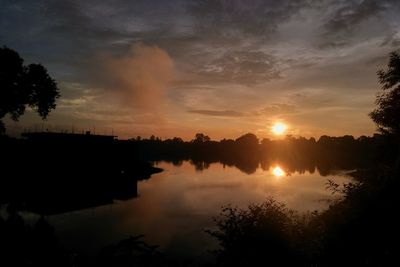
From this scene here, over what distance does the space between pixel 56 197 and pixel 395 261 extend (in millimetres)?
49332

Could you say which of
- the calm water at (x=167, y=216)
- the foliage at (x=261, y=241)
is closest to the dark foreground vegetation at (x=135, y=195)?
the foliage at (x=261, y=241)

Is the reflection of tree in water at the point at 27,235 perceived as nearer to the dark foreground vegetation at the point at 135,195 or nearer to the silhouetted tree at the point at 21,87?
the dark foreground vegetation at the point at 135,195

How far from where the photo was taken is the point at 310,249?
17.7m

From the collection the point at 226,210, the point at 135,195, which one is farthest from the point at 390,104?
the point at 135,195

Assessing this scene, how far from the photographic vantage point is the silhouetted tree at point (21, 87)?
184 ft

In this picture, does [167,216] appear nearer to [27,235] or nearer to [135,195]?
[135,195]

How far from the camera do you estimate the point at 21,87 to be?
193 ft

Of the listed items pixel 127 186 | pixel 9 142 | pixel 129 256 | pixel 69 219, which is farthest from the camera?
pixel 127 186

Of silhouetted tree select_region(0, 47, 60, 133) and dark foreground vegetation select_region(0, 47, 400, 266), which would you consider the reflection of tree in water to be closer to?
dark foreground vegetation select_region(0, 47, 400, 266)

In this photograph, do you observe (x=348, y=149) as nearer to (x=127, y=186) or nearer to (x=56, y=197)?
(x=127, y=186)

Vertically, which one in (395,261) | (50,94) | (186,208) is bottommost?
(186,208)

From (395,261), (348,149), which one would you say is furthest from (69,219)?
(348,149)

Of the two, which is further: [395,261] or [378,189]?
[378,189]

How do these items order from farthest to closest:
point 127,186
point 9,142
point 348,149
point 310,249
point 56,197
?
point 348,149 < point 127,186 < point 9,142 < point 56,197 < point 310,249
